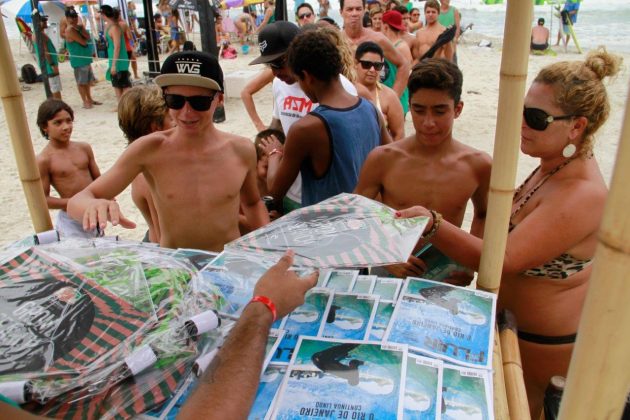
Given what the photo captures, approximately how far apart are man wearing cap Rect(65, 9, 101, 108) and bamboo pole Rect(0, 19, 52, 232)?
8.76m

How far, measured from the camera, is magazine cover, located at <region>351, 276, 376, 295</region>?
1.63 metres

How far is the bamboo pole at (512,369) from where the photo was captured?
1.35m

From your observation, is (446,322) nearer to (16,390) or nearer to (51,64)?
(16,390)

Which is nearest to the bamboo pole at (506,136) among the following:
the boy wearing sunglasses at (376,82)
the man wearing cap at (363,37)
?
the boy wearing sunglasses at (376,82)

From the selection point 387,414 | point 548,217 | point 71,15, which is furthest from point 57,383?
point 71,15

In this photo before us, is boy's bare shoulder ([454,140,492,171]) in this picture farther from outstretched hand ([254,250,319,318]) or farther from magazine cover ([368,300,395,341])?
outstretched hand ([254,250,319,318])

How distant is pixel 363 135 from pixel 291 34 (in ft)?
3.50

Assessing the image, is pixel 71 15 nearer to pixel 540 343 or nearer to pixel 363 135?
pixel 363 135

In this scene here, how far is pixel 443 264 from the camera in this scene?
83.7 inches

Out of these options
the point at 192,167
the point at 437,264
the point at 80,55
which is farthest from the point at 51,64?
the point at 437,264

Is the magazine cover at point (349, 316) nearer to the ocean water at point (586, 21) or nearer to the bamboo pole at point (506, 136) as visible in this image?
the bamboo pole at point (506, 136)

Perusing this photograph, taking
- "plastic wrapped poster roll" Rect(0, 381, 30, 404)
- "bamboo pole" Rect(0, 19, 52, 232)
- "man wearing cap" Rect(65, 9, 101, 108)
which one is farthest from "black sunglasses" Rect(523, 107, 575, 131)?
"man wearing cap" Rect(65, 9, 101, 108)

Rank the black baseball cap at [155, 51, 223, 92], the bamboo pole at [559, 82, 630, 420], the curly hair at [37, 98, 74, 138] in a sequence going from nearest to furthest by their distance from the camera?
the bamboo pole at [559, 82, 630, 420] < the black baseball cap at [155, 51, 223, 92] < the curly hair at [37, 98, 74, 138]

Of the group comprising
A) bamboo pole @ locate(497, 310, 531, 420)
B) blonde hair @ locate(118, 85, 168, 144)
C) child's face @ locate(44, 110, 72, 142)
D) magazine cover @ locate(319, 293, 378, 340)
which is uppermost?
blonde hair @ locate(118, 85, 168, 144)
